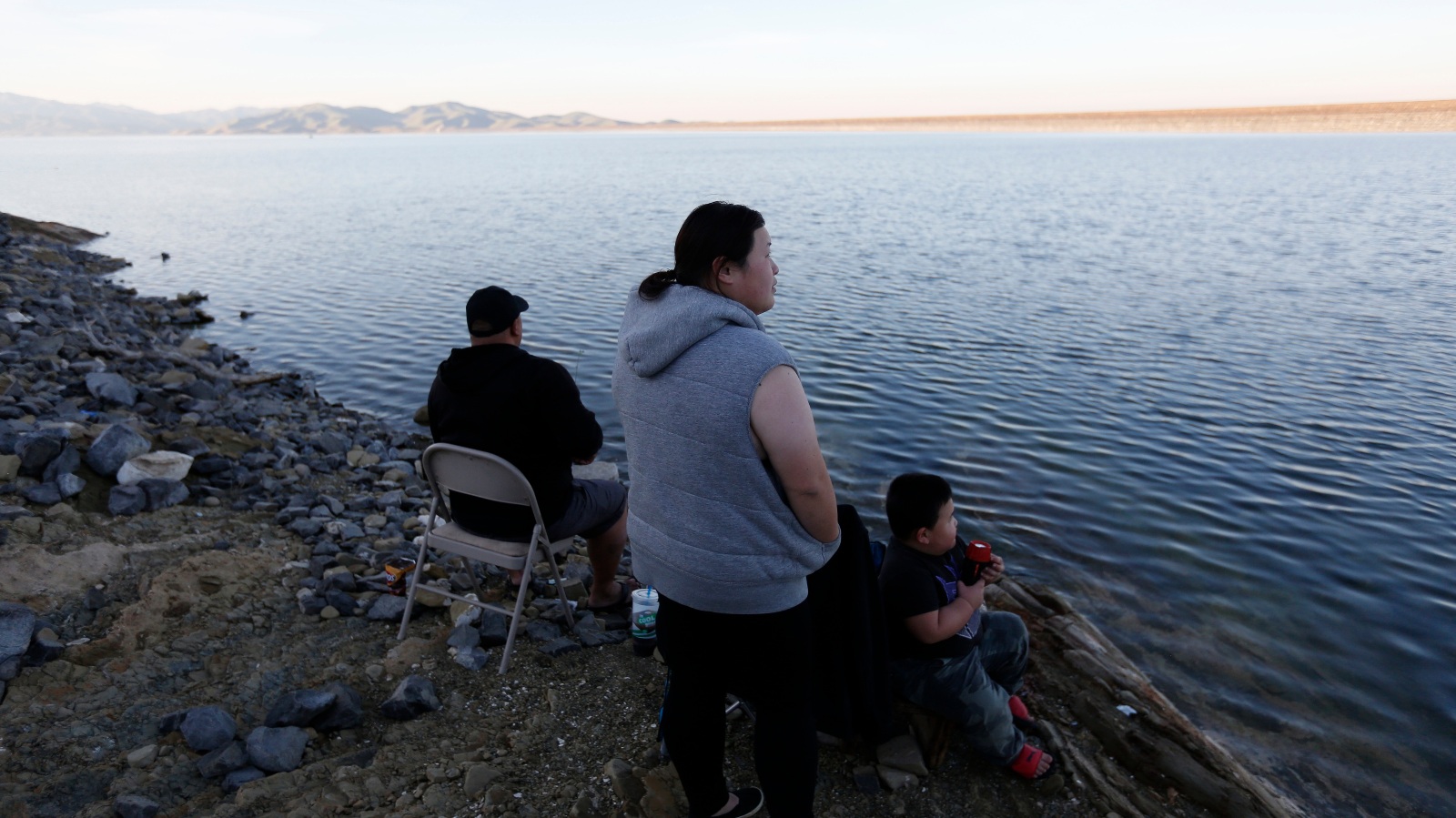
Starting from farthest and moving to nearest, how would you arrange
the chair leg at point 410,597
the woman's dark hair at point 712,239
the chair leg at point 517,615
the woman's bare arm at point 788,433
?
the chair leg at point 410,597 < the chair leg at point 517,615 < the woman's dark hair at point 712,239 < the woman's bare arm at point 788,433

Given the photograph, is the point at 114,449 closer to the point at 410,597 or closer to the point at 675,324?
the point at 410,597

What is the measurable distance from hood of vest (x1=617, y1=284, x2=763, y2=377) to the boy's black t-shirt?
158cm

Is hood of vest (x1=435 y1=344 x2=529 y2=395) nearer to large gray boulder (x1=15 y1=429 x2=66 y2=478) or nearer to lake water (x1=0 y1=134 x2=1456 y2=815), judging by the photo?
large gray boulder (x1=15 y1=429 x2=66 y2=478)

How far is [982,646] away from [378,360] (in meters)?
12.8

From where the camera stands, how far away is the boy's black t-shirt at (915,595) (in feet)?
11.6

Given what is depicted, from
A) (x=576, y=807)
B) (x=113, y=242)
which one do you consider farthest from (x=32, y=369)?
(x=113, y=242)

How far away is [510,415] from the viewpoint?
4070mm

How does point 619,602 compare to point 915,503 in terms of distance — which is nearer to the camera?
point 915,503

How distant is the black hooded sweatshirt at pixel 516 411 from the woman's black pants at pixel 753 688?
1556 millimetres

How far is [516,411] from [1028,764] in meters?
2.84

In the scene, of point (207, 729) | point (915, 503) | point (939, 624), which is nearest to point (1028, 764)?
point (939, 624)

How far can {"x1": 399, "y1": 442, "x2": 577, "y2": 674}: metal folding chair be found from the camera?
13.3 ft

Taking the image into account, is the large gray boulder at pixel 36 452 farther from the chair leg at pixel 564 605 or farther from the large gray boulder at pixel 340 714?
the chair leg at pixel 564 605

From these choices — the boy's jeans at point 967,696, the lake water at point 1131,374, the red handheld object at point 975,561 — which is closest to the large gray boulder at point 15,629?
the boy's jeans at point 967,696
